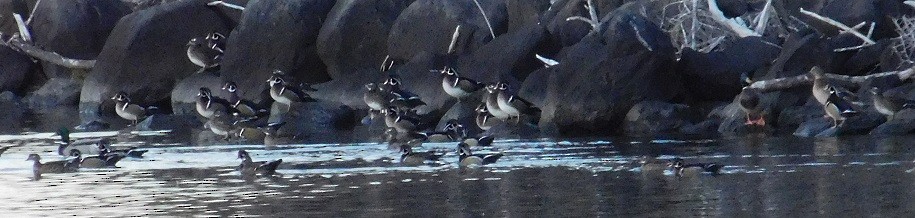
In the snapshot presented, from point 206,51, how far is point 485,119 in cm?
914

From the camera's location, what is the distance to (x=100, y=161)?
19.0m

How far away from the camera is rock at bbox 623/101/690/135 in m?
21.8

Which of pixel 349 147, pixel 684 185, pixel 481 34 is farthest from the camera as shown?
pixel 481 34

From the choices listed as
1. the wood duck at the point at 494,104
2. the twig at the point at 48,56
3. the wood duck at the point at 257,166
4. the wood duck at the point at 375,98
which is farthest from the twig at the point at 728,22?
the twig at the point at 48,56

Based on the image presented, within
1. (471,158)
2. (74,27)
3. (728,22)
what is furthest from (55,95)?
(471,158)

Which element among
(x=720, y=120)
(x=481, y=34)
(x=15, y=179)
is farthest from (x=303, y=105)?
(x=15, y=179)

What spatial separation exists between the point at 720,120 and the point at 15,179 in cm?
848

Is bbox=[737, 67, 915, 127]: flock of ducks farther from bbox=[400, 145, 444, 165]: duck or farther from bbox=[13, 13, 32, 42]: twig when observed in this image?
bbox=[13, 13, 32, 42]: twig

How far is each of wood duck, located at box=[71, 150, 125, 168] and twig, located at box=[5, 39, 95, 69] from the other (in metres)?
15.8

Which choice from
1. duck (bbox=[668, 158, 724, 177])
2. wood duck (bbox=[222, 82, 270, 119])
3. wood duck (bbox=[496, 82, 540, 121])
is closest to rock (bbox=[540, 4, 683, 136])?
wood duck (bbox=[496, 82, 540, 121])

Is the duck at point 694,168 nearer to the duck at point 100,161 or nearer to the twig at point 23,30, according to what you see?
the duck at point 100,161

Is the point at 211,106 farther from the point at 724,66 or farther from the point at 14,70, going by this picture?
the point at 14,70

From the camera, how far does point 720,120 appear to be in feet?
72.1

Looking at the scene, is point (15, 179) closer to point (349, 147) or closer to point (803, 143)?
point (349, 147)
